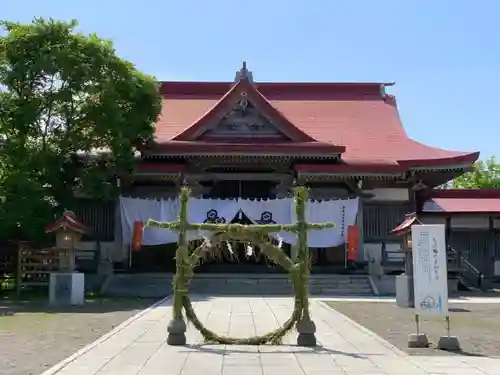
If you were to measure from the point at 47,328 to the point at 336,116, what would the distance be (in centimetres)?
1950

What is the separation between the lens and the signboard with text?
9758mm

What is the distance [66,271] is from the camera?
17.3m

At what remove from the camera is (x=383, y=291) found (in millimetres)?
20766

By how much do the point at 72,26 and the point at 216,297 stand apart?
929 cm

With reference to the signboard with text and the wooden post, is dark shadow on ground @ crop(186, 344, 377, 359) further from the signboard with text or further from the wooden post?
the wooden post

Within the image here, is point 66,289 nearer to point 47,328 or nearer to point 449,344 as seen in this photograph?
point 47,328

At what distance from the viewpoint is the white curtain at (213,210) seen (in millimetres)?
22016

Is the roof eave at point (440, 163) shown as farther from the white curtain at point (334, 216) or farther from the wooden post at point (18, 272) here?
the wooden post at point (18, 272)

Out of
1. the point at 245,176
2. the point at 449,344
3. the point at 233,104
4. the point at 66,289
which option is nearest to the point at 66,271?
the point at 66,289

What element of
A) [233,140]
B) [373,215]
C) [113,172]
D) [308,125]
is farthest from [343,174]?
[113,172]

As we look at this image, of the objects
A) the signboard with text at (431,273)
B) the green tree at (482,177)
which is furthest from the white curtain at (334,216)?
the green tree at (482,177)

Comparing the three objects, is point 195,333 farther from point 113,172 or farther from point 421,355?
point 113,172

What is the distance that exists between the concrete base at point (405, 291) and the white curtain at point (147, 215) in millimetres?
8185

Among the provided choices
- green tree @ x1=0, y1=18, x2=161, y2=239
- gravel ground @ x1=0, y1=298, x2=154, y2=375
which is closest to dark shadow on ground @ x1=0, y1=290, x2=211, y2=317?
gravel ground @ x1=0, y1=298, x2=154, y2=375
